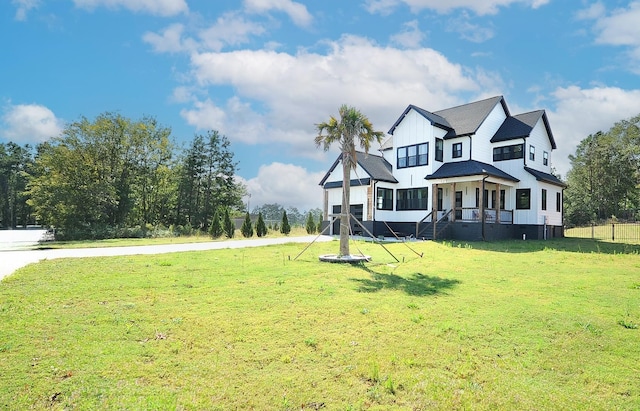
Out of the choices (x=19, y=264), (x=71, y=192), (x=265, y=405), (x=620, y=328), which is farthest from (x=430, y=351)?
(x=71, y=192)

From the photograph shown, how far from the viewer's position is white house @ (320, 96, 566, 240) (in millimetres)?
23391

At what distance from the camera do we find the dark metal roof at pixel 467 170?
2177 cm

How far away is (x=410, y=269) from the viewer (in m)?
11.4

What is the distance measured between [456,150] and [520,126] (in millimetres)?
4883

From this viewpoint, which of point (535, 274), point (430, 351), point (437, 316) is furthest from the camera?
point (535, 274)

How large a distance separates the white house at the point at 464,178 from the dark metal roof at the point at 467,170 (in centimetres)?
7

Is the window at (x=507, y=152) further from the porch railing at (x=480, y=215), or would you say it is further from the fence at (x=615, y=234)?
the fence at (x=615, y=234)

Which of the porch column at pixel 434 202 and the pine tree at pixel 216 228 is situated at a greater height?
the porch column at pixel 434 202

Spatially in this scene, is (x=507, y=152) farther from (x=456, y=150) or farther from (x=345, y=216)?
(x=345, y=216)

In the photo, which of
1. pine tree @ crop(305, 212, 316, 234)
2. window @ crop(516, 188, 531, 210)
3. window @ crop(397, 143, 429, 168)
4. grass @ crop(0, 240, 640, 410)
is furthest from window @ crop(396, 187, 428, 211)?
grass @ crop(0, 240, 640, 410)

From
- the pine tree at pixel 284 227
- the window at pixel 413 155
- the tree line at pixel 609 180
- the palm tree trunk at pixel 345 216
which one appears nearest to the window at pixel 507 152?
the window at pixel 413 155

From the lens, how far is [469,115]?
26.6 meters

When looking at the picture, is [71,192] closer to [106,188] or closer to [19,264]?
[106,188]

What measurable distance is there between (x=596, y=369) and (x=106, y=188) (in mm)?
36419
